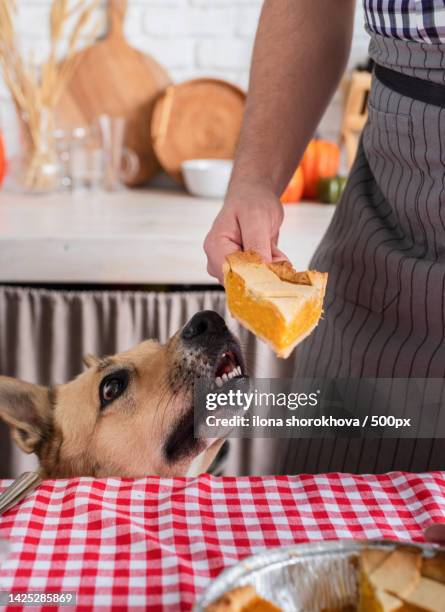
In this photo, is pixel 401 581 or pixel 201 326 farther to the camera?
pixel 201 326

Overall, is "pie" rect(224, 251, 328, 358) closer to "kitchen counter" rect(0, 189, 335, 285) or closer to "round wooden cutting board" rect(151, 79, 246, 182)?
"kitchen counter" rect(0, 189, 335, 285)

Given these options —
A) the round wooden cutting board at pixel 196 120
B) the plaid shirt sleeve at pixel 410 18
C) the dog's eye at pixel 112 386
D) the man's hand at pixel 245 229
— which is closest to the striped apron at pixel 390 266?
the plaid shirt sleeve at pixel 410 18

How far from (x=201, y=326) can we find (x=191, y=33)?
61.3 inches

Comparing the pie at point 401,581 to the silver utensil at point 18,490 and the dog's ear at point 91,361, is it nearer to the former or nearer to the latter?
the silver utensil at point 18,490

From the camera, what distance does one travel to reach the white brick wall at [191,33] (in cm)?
222

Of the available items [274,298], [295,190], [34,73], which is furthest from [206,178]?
[274,298]

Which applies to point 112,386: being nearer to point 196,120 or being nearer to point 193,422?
point 193,422

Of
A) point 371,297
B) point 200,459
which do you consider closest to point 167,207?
point 371,297

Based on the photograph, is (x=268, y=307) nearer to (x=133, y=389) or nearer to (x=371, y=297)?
(x=133, y=389)

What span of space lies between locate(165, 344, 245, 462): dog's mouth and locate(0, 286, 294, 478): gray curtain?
0.74 m

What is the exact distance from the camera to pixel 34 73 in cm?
221

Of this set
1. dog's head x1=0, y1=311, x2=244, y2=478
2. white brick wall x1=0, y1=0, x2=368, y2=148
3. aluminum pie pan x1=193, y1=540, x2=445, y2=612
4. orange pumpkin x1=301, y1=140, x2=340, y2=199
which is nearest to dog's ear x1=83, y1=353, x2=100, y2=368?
dog's head x1=0, y1=311, x2=244, y2=478

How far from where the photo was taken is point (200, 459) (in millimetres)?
917

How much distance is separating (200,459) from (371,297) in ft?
1.07
